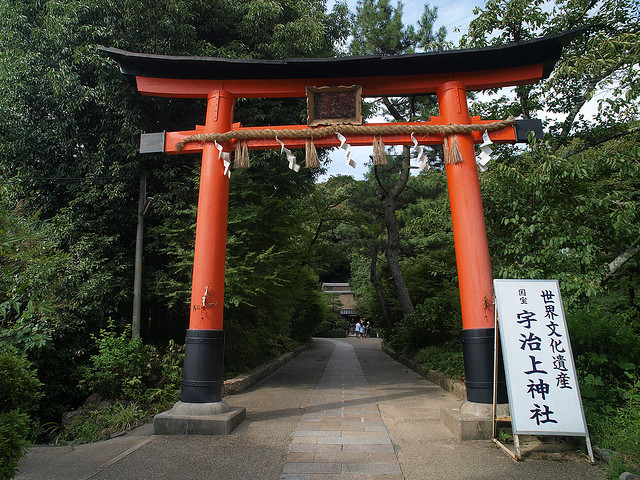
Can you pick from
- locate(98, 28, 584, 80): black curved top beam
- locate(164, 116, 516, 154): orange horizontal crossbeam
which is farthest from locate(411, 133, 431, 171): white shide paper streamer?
locate(98, 28, 584, 80): black curved top beam

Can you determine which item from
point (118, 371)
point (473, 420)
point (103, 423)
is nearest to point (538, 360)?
point (473, 420)

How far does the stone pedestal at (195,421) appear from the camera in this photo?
4914mm

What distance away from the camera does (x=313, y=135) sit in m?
5.91

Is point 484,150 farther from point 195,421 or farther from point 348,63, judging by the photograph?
point 195,421

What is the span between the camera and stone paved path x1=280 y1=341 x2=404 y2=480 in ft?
12.1

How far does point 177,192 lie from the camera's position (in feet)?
29.4

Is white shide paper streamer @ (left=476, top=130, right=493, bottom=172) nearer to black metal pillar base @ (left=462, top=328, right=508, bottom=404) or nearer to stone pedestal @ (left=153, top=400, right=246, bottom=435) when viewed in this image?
black metal pillar base @ (left=462, top=328, right=508, bottom=404)

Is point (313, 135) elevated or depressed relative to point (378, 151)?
elevated

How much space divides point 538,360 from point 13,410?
4879 mm

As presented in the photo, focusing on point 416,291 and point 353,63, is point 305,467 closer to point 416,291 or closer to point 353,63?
point 353,63

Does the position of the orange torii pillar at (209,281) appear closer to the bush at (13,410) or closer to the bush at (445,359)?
the bush at (13,410)

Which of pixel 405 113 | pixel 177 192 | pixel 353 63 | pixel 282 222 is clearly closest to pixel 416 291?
pixel 405 113

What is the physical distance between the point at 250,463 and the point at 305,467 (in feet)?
1.85

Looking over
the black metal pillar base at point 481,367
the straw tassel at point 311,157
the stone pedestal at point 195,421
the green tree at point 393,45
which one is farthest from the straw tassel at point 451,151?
the green tree at point 393,45
